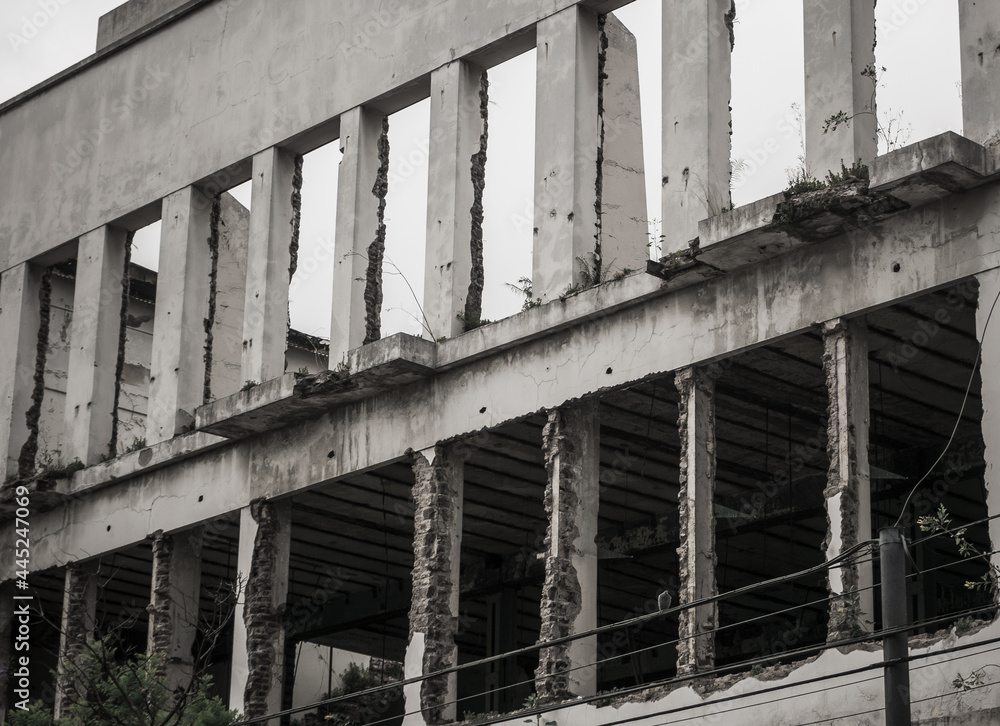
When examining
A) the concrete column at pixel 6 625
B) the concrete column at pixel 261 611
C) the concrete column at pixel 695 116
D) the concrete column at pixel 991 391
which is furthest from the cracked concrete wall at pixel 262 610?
the concrete column at pixel 991 391

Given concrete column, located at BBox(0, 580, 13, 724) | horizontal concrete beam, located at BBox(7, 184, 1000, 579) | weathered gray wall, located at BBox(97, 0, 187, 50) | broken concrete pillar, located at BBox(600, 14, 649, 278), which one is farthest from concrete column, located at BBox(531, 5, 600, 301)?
concrete column, located at BBox(0, 580, 13, 724)

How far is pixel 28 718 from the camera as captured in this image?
769 inches

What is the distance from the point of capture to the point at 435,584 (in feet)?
54.3

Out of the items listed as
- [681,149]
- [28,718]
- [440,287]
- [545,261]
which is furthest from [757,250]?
[28,718]

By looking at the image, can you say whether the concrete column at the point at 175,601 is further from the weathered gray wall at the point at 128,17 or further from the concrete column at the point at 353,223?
the weathered gray wall at the point at 128,17

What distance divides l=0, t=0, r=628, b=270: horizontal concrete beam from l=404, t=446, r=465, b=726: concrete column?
183 inches

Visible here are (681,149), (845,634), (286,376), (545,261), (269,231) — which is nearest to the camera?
(845,634)

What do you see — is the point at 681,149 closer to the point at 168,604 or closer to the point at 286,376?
the point at 286,376

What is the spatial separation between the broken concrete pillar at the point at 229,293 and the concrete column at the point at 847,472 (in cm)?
1189

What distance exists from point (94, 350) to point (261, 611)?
202 inches

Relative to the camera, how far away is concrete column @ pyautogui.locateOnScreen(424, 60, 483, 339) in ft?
56.5

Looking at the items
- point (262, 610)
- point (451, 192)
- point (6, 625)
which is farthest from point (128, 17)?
point (262, 610)

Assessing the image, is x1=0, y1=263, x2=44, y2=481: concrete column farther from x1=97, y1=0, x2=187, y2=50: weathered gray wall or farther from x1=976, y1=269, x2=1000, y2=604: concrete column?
x1=976, y1=269, x2=1000, y2=604: concrete column

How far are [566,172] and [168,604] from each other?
299 inches
